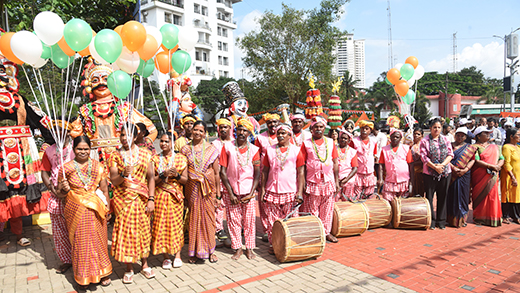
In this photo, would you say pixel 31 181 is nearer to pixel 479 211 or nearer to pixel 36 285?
pixel 36 285

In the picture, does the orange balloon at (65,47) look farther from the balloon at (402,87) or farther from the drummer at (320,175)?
the balloon at (402,87)

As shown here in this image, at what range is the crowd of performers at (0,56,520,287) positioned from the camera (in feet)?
13.5

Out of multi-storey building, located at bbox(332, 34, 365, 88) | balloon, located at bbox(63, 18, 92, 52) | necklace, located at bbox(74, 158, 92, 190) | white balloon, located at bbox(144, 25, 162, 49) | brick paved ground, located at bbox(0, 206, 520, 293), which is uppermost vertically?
multi-storey building, located at bbox(332, 34, 365, 88)

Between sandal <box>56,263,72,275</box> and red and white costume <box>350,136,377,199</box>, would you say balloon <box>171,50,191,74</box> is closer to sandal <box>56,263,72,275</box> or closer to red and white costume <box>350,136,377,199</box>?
sandal <box>56,263,72,275</box>

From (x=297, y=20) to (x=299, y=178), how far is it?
18541mm

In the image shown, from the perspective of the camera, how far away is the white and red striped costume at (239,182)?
16.1 ft

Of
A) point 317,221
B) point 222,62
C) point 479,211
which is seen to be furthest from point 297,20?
point 222,62

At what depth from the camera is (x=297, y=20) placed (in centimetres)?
2172

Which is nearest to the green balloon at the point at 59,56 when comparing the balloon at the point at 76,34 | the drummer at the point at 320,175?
the balloon at the point at 76,34

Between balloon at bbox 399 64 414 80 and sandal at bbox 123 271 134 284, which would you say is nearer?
sandal at bbox 123 271 134 284

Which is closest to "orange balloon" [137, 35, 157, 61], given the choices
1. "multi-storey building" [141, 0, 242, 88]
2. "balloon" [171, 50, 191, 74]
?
"balloon" [171, 50, 191, 74]

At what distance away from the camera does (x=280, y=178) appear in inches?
196

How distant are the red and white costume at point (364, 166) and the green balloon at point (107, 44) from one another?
14.7 ft

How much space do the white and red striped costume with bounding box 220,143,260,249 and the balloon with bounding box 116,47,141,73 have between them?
1.63m
